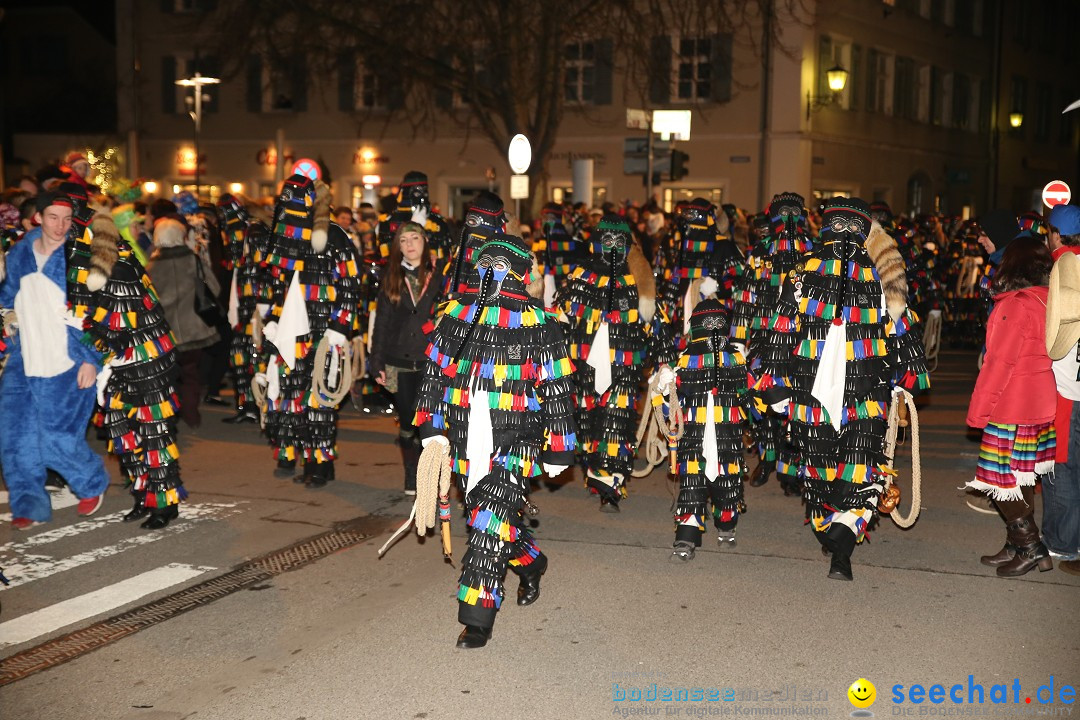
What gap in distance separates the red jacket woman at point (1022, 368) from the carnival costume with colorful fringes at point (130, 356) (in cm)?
504

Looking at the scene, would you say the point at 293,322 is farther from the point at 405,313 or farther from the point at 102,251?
the point at 102,251

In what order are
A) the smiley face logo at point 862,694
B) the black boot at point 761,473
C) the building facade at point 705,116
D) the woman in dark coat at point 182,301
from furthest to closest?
the building facade at point 705,116 → the woman in dark coat at point 182,301 → the black boot at point 761,473 → the smiley face logo at point 862,694

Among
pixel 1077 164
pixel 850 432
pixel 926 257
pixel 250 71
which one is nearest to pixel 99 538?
pixel 850 432

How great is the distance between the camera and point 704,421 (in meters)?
6.82

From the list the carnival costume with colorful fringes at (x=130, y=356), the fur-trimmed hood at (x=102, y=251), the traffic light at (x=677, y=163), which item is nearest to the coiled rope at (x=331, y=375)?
the carnival costume with colorful fringes at (x=130, y=356)

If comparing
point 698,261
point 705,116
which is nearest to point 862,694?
point 698,261

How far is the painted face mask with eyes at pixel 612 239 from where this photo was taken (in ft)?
25.6

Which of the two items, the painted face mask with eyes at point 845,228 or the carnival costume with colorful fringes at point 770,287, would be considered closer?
the painted face mask with eyes at point 845,228

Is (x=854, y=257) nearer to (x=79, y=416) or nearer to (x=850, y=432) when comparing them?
(x=850, y=432)

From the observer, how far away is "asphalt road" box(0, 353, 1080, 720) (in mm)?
4805

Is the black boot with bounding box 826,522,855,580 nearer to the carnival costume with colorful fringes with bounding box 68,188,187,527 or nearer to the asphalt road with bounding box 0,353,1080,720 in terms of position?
the asphalt road with bounding box 0,353,1080,720

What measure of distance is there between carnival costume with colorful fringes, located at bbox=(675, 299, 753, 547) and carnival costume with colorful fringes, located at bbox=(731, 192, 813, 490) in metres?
1.45

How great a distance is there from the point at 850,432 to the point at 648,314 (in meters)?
1.93

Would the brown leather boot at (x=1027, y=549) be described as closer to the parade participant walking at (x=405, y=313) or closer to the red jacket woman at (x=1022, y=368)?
the red jacket woman at (x=1022, y=368)
